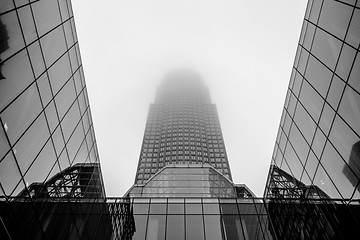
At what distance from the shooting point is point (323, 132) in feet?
→ 58.0

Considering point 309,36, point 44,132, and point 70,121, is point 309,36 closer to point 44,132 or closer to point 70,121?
point 70,121

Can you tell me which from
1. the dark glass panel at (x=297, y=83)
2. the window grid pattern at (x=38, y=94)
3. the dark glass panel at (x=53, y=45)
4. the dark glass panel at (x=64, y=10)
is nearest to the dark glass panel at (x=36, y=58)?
the window grid pattern at (x=38, y=94)

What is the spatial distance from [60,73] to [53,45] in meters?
1.80

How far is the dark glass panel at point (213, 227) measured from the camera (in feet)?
73.6

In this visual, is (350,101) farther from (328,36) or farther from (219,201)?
(219,201)

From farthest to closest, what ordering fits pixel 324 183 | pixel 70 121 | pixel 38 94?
pixel 70 121
pixel 324 183
pixel 38 94

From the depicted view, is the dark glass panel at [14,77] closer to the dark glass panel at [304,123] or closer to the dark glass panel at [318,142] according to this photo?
the dark glass panel at [318,142]

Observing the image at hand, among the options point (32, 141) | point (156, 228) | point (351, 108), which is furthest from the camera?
point (156, 228)

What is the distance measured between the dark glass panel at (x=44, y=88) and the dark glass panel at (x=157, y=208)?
1288 centimetres

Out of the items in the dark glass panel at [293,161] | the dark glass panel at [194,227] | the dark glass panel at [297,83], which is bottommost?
the dark glass panel at [194,227]

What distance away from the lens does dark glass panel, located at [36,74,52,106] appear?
15586mm

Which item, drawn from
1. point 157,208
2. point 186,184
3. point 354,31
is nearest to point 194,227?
point 157,208

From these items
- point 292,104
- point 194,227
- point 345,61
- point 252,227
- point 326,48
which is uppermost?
point 345,61

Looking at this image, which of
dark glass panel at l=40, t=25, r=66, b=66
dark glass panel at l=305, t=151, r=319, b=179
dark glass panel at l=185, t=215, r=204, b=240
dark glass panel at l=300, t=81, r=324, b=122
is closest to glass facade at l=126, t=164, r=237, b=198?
dark glass panel at l=185, t=215, r=204, b=240
